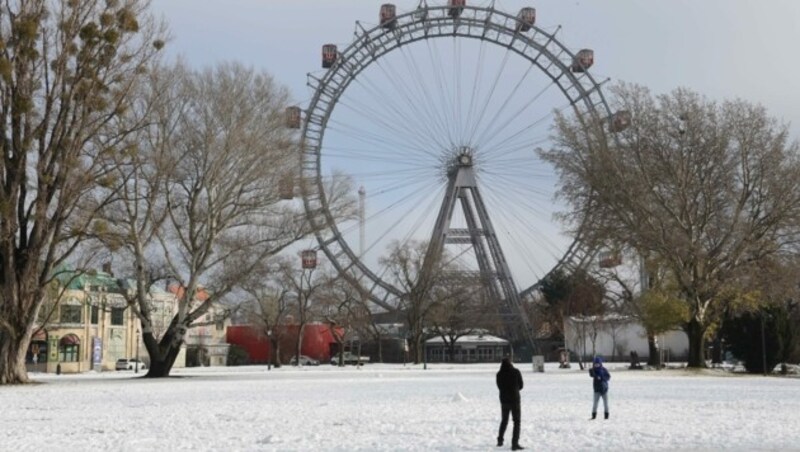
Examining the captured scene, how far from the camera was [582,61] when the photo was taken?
6356cm

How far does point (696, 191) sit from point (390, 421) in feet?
101

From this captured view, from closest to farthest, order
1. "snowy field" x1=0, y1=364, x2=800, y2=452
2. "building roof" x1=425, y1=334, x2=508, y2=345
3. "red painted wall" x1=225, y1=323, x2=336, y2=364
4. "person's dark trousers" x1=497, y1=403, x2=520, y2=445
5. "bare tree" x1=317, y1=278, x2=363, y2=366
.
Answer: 1. "person's dark trousers" x1=497, y1=403, x2=520, y2=445
2. "snowy field" x1=0, y1=364, x2=800, y2=452
3. "bare tree" x1=317, y1=278, x2=363, y2=366
4. "red painted wall" x1=225, y1=323, x2=336, y2=364
5. "building roof" x1=425, y1=334, x2=508, y2=345

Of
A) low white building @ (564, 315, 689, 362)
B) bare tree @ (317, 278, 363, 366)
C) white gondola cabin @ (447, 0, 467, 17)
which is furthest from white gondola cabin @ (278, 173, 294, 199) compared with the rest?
low white building @ (564, 315, 689, 362)

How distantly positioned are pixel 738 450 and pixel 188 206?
33616 millimetres

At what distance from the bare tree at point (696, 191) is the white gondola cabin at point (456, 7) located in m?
19.4

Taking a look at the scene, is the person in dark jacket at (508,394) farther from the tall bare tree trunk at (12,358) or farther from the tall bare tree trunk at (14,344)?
the tall bare tree trunk at (12,358)

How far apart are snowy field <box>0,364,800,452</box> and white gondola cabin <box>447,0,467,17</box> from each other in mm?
38918

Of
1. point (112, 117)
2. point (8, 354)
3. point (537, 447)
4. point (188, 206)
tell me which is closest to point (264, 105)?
point (188, 206)

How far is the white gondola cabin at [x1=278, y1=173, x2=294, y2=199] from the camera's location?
43.6 meters

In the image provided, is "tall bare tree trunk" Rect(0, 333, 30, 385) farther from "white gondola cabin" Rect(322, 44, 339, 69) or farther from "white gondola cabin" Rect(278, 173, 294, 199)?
"white gondola cabin" Rect(322, 44, 339, 69)

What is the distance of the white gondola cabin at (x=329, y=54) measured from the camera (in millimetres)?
61750

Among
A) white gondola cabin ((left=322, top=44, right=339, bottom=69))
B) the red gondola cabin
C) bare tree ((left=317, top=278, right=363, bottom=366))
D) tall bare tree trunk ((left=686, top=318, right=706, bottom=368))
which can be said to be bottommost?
tall bare tree trunk ((left=686, top=318, right=706, bottom=368))

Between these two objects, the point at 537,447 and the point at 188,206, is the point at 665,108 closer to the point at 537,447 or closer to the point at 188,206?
the point at 188,206

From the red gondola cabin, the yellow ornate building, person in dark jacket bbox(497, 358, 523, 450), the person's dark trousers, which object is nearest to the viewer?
the person's dark trousers
